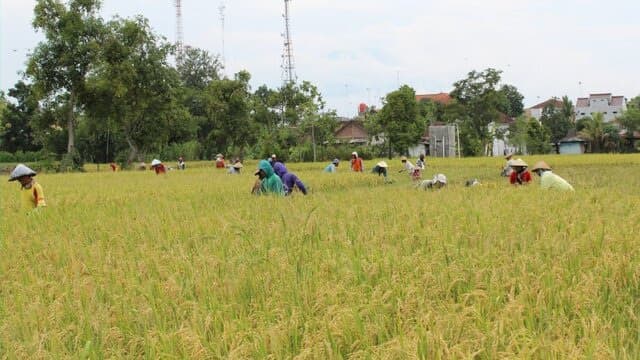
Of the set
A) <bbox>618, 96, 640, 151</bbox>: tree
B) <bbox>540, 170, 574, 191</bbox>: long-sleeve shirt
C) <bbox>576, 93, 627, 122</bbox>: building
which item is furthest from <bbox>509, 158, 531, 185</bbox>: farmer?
<bbox>576, 93, 627, 122</bbox>: building

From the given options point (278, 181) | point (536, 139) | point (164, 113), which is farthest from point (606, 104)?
point (278, 181)

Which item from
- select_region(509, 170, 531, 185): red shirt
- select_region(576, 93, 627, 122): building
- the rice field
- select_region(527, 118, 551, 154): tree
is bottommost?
the rice field

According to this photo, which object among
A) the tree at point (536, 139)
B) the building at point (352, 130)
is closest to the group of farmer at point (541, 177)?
the tree at point (536, 139)

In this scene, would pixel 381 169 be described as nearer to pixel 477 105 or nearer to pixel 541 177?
pixel 541 177

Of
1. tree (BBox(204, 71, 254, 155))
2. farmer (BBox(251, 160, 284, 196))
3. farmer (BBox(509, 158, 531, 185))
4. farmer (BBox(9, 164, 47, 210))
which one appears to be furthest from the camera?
tree (BBox(204, 71, 254, 155))

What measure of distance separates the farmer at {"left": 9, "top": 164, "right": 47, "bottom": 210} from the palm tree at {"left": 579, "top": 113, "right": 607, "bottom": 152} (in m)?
49.1

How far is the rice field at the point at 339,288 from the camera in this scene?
2277 mm

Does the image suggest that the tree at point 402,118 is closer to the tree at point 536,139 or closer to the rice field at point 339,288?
the tree at point 536,139

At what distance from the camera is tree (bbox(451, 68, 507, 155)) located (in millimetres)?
42438

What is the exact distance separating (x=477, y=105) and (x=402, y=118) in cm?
866

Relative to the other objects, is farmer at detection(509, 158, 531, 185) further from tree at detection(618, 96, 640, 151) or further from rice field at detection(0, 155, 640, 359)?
tree at detection(618, 96, 640, 151)

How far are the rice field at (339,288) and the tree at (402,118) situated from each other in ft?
105

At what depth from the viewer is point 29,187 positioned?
26.2 feet

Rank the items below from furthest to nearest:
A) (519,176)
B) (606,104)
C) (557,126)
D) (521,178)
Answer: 1. (606,104)
2. (557,126)
3. (519,176)
4. (521,178)
